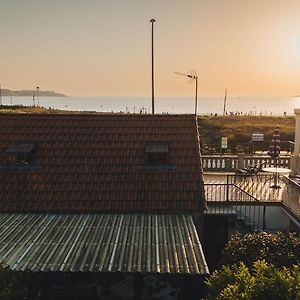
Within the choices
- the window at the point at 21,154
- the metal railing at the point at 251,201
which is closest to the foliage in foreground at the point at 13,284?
the window at the point at 21,154

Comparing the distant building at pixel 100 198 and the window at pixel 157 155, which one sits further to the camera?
the window at pixel 157 155

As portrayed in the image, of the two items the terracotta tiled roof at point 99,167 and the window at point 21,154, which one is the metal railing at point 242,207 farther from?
the window at point 21,154

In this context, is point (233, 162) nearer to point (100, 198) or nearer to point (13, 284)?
point (100, 198)

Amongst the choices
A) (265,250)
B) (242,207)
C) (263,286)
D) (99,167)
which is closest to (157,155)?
(99,167)

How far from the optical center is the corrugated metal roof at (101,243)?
7.98 m

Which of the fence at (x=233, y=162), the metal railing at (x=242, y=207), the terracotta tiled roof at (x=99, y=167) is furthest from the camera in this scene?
the fence at (x=233, y=162)

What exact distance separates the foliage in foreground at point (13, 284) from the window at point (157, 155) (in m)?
5.99

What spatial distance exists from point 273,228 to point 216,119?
50149mm

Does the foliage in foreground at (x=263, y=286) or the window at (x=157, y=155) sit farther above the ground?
the window at (x=157, y=155)

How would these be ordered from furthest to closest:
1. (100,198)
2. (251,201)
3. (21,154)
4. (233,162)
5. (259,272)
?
(233,162) < (251,201) < (21,154) < (100,198) < (259,272)

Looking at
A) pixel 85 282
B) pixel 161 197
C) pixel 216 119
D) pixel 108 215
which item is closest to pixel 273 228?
pixel 161 197

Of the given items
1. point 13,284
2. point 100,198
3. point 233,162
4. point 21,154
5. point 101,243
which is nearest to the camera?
point 13,284

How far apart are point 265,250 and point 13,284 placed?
5.43 m

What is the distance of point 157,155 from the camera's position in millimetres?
12875
